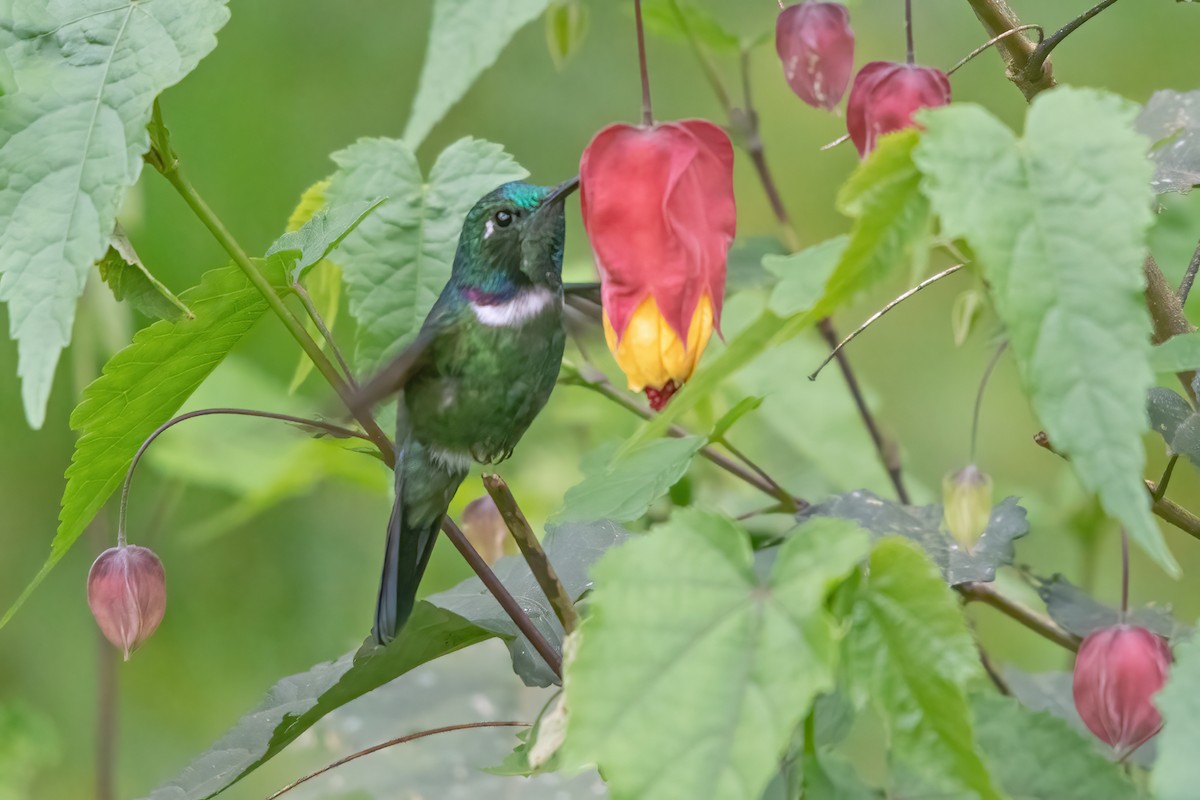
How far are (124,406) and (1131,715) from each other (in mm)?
529

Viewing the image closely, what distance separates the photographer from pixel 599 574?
48 cm

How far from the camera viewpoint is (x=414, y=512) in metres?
0.91

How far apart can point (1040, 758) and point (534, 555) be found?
233 millimetres

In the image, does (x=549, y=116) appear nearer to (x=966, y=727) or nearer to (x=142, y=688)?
(x=142, y=688)

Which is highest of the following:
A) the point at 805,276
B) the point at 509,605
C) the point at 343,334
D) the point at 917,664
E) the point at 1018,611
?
the point at 805,276

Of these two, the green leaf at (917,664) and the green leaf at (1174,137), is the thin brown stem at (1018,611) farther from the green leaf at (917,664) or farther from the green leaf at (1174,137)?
the green leaf at (917,664)

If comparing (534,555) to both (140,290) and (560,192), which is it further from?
(560,192)

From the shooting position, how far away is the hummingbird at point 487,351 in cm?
93

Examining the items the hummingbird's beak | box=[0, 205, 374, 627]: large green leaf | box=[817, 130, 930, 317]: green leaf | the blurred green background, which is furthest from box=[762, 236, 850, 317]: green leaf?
the blurred green background

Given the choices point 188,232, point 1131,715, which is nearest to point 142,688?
point 188,232

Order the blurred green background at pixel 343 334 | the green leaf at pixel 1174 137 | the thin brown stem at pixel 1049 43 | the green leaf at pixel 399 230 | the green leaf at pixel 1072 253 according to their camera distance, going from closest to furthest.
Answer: the green leaf at pixel 1072 253, the thin brown stem at pixel 1049 43, the green leaf at pixel 1174 137, the green leaf at pixel 399 230, the blurred green background at pixel 343 334

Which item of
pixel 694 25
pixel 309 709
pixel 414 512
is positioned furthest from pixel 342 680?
pixel 694 25

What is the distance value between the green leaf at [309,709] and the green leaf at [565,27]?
49 cm

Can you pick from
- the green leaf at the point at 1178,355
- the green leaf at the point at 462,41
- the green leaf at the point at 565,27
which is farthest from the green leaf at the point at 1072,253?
the green leaf at the point at 565,27
